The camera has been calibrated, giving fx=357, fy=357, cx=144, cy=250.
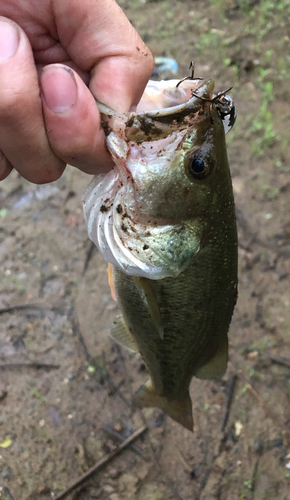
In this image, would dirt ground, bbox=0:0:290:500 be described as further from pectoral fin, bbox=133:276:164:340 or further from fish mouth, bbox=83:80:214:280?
fish mouth, bbox=83:80:214:280

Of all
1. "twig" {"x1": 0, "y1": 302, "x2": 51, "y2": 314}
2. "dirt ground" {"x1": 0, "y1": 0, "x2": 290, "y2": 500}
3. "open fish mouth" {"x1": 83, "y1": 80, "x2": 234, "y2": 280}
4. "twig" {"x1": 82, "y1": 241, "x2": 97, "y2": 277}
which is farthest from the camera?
"twig" {"x1": 82, "y1": 241, "x2": 97, "y2": 277}

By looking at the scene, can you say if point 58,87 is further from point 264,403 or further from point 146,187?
point 264,403

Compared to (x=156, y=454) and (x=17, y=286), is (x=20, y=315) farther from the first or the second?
(x=156, y=454)

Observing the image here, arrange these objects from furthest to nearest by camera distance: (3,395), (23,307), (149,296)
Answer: (23,307) → (3,395) → (149,296)

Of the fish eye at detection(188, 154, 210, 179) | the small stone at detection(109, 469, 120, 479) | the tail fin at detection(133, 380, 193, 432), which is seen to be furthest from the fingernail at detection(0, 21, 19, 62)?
the small stone at detection(109, 469, 120, 479)

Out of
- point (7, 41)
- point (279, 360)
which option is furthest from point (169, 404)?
point (7, 41)

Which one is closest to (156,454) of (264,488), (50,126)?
(264,488)
